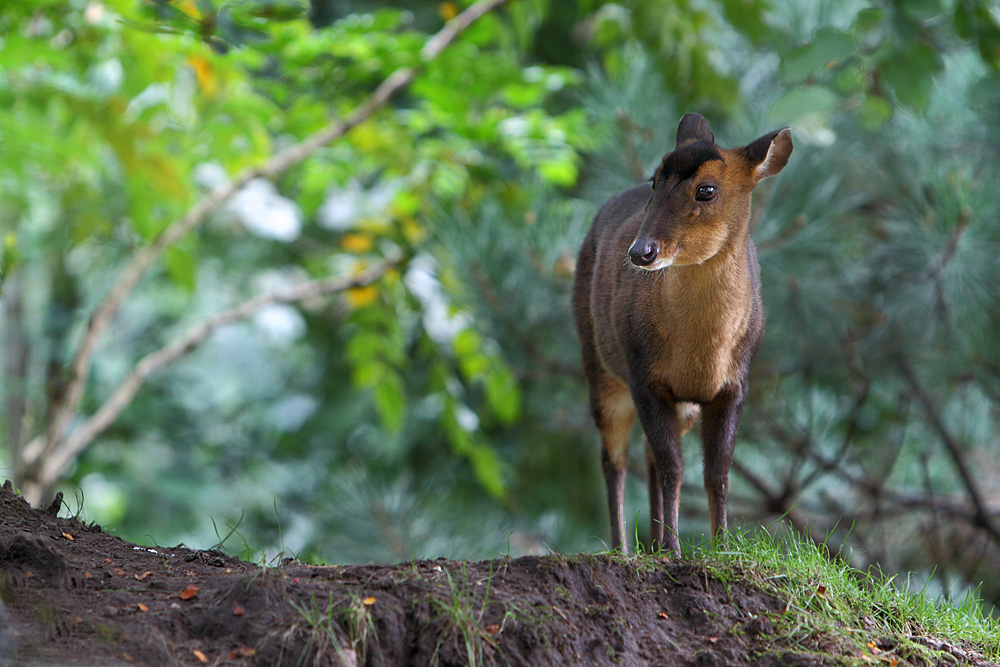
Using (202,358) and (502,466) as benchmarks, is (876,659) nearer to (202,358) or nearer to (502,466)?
(502,466)

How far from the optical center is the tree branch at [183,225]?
5.80m

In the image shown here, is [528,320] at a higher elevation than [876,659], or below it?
higher

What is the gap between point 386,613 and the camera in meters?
2.40

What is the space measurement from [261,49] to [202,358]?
27.7 feet

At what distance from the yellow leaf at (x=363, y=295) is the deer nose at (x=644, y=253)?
4.56 meters

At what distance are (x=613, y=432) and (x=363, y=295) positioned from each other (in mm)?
3867

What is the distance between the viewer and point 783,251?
5.68 metres

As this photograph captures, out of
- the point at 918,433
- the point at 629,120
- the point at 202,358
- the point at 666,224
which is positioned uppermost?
the point at 202,358

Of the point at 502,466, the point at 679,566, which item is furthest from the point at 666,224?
the point at 502,466

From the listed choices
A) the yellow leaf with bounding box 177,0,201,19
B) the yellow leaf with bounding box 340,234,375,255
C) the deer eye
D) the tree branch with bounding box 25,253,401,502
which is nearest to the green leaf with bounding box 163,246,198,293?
the tree branch with bounding box 25,253,401,502

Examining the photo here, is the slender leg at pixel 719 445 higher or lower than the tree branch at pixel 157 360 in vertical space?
lower

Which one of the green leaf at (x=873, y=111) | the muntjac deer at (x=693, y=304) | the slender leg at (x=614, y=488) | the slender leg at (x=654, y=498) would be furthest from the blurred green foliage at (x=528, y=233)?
the slender leg at (x=654, y=498)

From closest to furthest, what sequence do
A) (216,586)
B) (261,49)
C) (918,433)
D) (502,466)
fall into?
(216,586) → (261,49) → (918,433) → (502,466)

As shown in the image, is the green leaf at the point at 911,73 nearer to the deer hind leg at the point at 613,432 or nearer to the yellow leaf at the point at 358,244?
the deer hind leg at the point at 613,432
